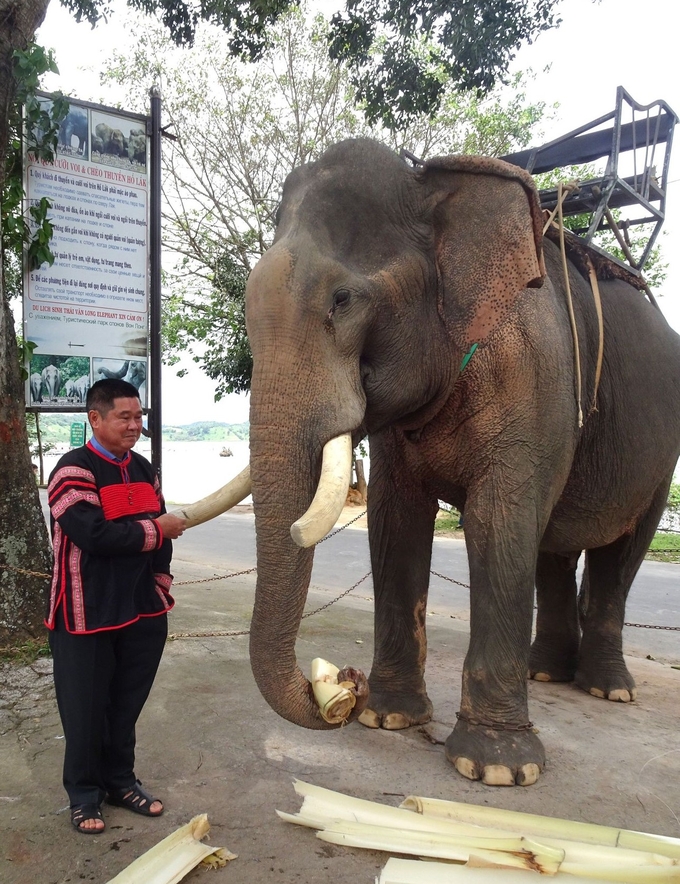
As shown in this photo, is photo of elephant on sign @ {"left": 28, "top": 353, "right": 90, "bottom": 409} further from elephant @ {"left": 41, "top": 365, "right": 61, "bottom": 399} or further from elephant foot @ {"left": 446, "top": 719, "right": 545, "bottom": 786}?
elephant foot @ {"left": 446, "top": 719, "right": 545, "bottom": 786}

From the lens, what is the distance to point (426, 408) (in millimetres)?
3629

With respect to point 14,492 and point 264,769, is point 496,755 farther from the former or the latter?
point 14,492

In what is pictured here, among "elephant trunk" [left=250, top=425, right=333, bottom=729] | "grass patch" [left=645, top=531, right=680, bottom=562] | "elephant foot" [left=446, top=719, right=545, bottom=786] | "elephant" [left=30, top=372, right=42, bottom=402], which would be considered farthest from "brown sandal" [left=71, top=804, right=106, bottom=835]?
"grass patch" [left=645, top=531, right=680, bottom=562]

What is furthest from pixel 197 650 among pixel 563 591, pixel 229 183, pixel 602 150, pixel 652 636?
pixel 229 183

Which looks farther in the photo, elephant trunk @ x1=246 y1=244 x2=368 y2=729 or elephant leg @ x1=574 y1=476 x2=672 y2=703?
elephant leg @ x1=574 y1=476 x2=672 y2=703

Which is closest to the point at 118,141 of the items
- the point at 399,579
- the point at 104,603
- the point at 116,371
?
the point at 116,371

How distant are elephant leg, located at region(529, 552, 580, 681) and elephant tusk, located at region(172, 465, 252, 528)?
278 cm

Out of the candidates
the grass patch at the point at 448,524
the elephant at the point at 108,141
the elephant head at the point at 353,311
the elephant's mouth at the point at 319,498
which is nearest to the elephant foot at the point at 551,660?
the elephant head at the point at 353,311

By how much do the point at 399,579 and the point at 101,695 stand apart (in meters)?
1.73

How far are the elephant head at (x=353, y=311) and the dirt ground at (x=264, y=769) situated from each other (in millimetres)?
526

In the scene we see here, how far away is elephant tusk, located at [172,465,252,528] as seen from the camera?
302cm

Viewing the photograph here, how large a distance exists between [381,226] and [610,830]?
242 cm

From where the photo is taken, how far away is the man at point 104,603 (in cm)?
285

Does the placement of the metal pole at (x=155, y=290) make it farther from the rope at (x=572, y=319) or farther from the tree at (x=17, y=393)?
the rope at (x=572, y=319)
